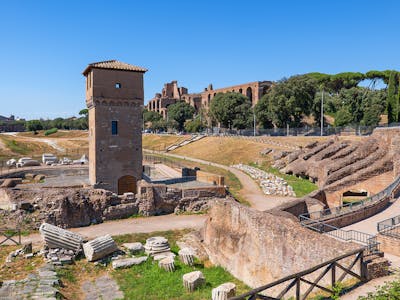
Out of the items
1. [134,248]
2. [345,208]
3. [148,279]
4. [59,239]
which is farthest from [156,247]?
[345,208]

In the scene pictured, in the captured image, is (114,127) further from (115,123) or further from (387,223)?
(387,223)

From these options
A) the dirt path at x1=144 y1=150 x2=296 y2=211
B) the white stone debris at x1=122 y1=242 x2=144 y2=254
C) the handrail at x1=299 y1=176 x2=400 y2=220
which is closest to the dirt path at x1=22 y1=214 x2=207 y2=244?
the white stone debris at x1=122 y1=242 x2=144 y2=254

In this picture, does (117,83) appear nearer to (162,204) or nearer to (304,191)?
(162,204)

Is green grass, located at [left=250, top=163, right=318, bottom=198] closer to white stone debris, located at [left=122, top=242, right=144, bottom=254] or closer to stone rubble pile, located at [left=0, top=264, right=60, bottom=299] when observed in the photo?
white stone debris, located at [left=122, top=242, right=144, bottom=254]

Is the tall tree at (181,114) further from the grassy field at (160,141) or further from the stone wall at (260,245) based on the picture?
the stone wall at (260,245)

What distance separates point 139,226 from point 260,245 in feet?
33.9

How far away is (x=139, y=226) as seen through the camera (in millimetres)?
21031

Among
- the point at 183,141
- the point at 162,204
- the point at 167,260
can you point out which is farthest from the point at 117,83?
the point at 183,141

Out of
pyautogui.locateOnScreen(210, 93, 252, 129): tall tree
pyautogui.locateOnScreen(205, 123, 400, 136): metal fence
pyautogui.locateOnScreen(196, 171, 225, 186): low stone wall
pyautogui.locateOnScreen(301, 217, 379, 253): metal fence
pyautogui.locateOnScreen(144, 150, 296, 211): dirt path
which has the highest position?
pyautogui.locateOnScreen(210, 93, 252, 129): tall tree

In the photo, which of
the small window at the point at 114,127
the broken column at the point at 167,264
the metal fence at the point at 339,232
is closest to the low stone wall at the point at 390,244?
the metal fence at the point at 339,232

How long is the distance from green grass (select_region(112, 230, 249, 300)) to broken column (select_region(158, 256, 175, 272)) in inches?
6.6

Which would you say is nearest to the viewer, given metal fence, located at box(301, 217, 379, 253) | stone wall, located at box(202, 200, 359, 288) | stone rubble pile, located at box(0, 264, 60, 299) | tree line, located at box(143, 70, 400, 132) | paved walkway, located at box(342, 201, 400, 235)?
stone wall, located at box(202, 200, 359, 288)

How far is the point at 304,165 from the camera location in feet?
102

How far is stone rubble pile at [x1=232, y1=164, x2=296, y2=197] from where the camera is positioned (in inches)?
1095
